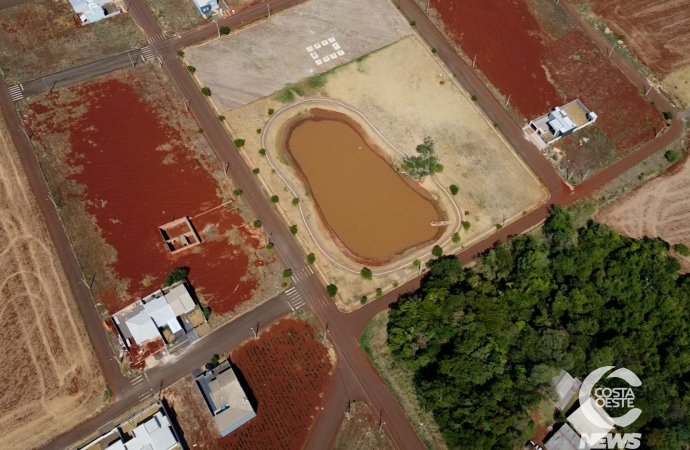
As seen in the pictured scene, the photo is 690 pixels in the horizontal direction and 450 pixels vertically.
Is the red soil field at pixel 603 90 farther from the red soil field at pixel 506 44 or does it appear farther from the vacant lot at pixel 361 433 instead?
the vacant lot at pixel 361 433

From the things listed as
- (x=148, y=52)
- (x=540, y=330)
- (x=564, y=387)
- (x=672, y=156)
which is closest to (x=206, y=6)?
(x=148, y=52)

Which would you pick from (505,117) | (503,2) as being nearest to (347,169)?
(505,117)

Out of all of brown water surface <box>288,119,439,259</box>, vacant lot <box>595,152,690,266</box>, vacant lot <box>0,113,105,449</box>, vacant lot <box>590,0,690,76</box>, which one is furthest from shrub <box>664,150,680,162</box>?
vacant lot <box>0,113,105,449</box>

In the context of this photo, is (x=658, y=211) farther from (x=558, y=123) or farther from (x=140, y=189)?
(x=140, y=189)

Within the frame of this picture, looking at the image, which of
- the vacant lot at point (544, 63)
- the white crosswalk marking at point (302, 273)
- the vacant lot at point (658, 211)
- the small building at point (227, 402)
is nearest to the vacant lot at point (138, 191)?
the white crosswalk marking at point (302, 273)

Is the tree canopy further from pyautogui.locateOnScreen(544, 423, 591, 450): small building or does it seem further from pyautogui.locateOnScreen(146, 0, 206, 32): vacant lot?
pyautogui.locateOnScreen(146, 0, 206, 32): vacant lot

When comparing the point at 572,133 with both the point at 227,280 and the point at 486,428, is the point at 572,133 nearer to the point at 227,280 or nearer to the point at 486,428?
the point at 486,428
